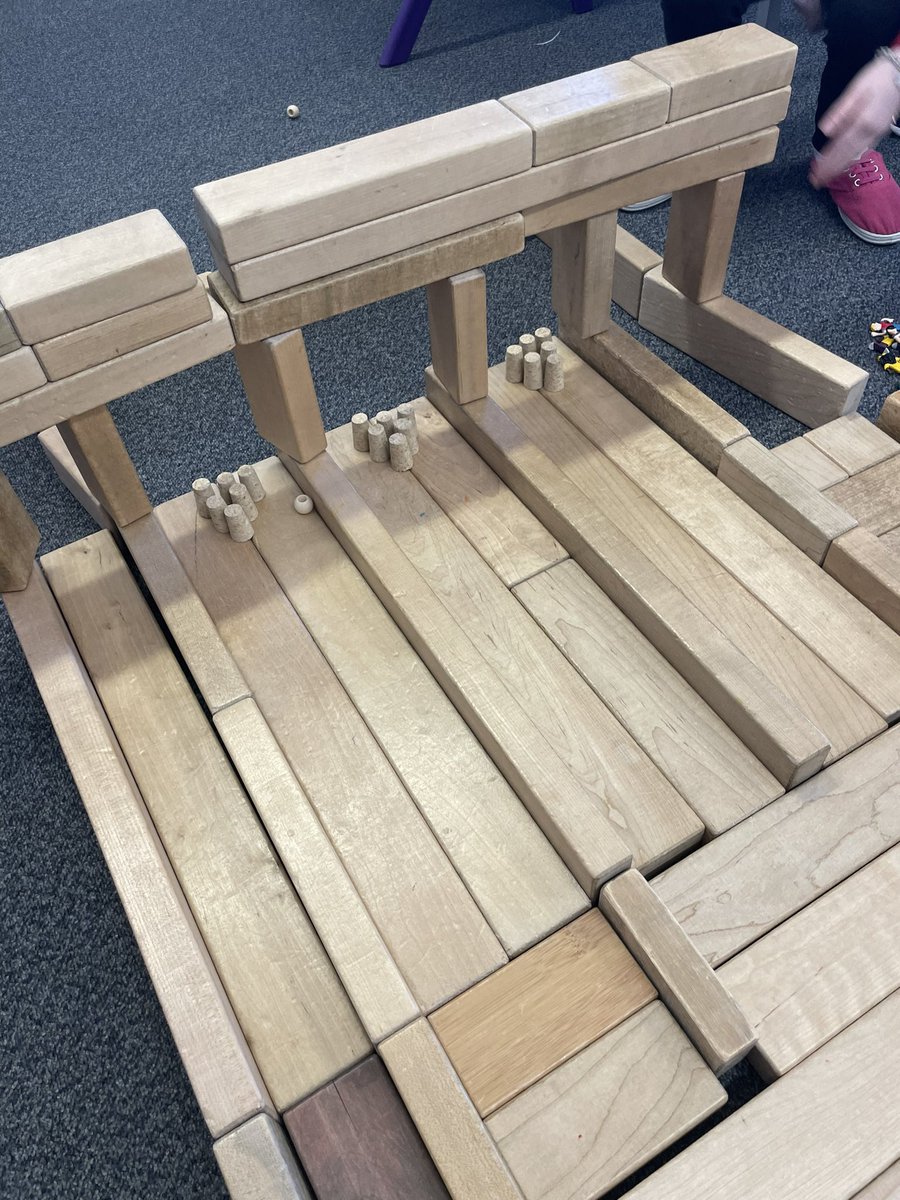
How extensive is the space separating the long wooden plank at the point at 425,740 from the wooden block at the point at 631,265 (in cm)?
87

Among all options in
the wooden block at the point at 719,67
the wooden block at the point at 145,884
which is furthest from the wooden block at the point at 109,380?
the wooden block at the point at 719,67

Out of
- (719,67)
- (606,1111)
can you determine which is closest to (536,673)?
(606,1111)

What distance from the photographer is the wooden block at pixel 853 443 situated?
146 cm

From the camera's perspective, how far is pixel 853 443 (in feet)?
4.86

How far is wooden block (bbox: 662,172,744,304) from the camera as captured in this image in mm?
1424

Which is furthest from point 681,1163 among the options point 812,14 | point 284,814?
point 812,14

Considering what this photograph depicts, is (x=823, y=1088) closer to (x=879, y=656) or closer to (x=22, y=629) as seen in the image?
(x=879, y=656)

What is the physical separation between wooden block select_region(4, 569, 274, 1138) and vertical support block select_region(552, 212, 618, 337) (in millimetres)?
952

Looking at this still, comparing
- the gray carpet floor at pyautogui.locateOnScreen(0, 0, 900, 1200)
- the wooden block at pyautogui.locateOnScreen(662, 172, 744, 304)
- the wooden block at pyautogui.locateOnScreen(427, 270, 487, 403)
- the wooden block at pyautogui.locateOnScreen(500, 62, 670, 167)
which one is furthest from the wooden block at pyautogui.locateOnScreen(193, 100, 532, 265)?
the gray carpet floor at pyautogui.locateOnScreen(0, 0, 900, 1200)

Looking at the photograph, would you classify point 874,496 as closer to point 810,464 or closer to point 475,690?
point 810,464

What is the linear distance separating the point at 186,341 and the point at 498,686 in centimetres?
57

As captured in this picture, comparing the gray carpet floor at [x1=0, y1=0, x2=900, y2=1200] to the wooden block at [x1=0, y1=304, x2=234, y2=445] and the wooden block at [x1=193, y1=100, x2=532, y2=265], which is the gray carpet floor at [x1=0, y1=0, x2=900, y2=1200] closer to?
the wooden block at [x1=0, y1=304, x2=234, y2=445]

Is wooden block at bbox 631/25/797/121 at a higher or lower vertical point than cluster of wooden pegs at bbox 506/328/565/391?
higher

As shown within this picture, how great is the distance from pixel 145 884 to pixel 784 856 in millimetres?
721
